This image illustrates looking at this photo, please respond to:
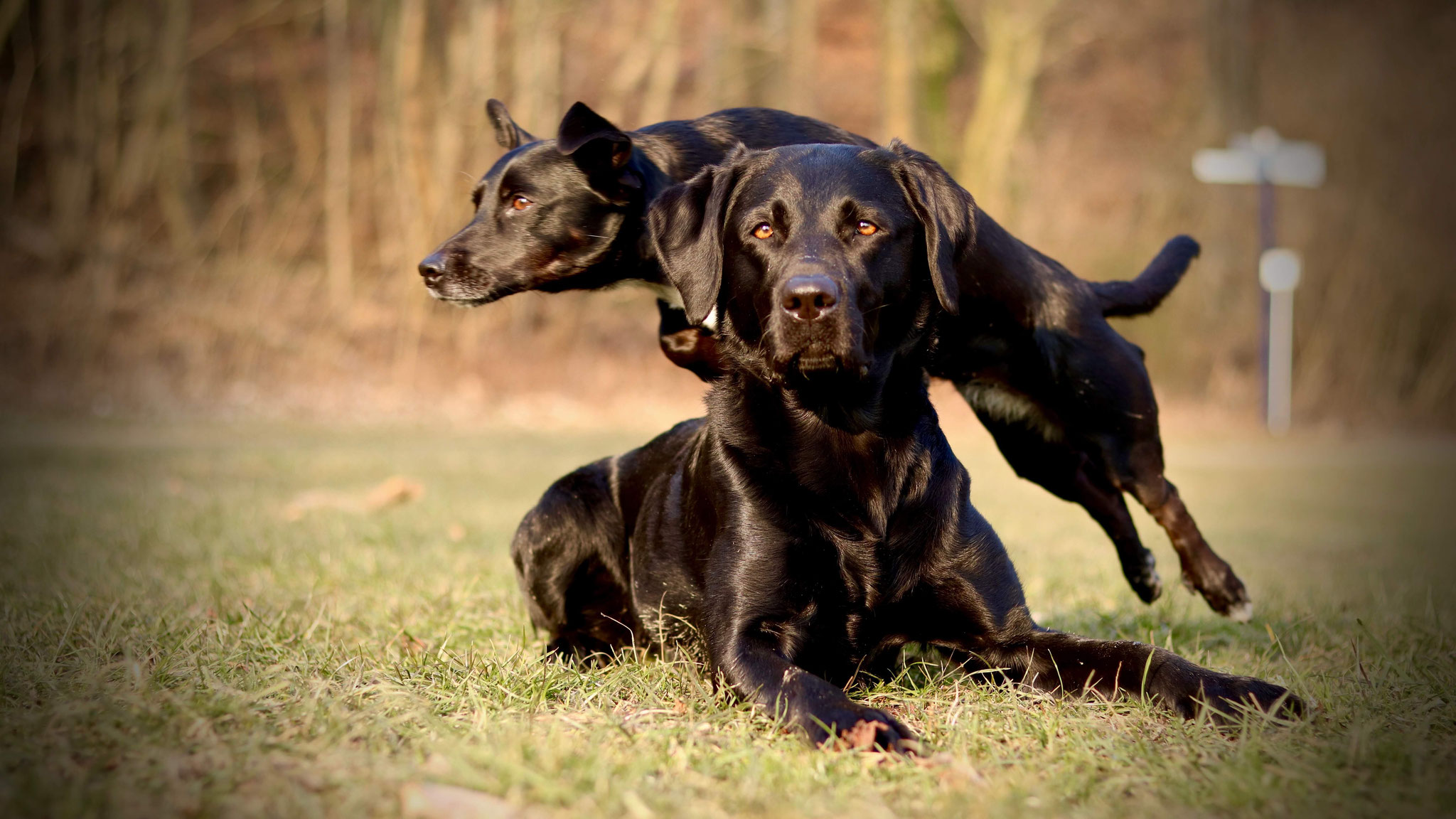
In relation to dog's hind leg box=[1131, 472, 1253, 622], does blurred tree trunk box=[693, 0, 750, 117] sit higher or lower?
higher

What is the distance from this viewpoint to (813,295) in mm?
2689

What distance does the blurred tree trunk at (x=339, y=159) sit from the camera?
689 inches

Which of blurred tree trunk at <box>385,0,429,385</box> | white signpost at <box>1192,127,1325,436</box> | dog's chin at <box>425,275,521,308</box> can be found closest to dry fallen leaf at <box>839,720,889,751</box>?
dog's chin at <box>425,275,521,308</box>

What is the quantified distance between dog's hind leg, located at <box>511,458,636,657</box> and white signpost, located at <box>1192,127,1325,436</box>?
16076 millimetres

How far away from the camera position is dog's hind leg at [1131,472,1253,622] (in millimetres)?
4109

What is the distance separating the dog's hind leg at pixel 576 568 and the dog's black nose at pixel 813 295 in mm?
1435

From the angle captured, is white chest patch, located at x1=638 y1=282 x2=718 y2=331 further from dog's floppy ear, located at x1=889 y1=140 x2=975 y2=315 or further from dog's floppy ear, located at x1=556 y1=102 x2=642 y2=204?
dog's floppy ear, located at x1=889 y1=140 x2=975 y2=315

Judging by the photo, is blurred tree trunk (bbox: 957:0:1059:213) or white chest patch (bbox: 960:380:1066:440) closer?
white chest patch (bbox: 960:380:1066:440)

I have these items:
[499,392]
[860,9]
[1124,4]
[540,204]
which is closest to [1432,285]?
[1124,4]

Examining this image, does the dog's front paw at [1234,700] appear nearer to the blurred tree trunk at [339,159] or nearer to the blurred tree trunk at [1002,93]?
the blurred tree trunk at [1002,93]

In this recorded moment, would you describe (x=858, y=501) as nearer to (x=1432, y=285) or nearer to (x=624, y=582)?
(x=624, y=582)

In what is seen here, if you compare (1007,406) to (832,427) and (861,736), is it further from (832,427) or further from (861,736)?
(861,736)

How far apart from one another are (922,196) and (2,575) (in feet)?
13.3

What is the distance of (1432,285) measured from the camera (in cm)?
2008
